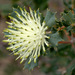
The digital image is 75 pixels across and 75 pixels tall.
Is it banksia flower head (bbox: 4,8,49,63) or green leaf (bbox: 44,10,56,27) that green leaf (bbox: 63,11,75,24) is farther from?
banksia flower head (bbox: 4,8,49,63)

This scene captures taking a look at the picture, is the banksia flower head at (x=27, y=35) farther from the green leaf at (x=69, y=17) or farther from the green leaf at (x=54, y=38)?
the green leaf at (x=69, y=17)

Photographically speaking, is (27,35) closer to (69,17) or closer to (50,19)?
(50,19)

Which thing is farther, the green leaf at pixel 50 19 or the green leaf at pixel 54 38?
the green leaf at pixel 50 19

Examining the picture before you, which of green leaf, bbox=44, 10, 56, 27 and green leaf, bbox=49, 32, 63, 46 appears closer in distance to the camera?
green leaf, bbox=49, 32, 63, 46

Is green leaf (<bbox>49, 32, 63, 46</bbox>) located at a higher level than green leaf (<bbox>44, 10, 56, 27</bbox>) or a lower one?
lower

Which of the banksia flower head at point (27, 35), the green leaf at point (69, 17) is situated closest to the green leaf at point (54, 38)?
the banksia flower head at point (27, 35)

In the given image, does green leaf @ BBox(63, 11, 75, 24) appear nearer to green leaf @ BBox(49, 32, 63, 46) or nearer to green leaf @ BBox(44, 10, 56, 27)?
green leaf @ BBox(44, 10, 56, 27)

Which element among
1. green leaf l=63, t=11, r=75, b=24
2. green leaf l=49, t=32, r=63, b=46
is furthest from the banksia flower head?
green leaf l=63, t=11, r=75, b=24

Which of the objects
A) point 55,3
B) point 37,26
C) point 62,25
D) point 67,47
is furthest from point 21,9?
point 55,3

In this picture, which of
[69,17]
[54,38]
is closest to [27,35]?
[54,38]

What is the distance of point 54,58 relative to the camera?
3.92m

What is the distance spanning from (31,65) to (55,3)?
132 inches

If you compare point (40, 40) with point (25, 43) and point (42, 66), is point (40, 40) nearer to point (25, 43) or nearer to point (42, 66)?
point (25, 43)

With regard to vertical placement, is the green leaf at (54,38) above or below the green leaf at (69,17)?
below
